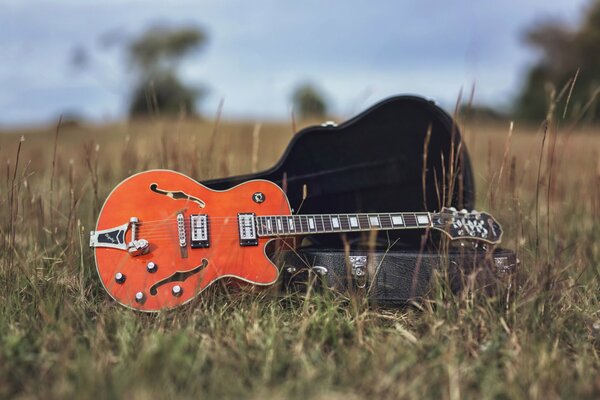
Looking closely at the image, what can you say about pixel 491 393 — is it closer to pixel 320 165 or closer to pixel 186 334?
pixel 186 334

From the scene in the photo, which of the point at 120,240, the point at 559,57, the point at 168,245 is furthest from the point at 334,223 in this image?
the point at 559,57

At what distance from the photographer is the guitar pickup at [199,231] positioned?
1.87 m

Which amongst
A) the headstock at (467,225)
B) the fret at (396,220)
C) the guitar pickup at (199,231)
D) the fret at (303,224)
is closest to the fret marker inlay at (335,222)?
the fret at (303,224)

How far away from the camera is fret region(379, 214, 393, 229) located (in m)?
2.06

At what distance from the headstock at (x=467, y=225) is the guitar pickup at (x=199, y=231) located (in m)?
0.84

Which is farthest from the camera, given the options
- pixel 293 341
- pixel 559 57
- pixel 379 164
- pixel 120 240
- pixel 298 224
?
pixel 559 57

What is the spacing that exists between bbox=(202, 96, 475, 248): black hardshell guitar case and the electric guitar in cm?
37

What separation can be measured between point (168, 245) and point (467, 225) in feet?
3.56

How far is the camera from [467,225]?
206 centimetres

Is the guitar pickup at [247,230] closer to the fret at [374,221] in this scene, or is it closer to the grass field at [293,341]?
the grass field at [293,341]

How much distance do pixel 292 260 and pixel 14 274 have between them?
3.23 feet

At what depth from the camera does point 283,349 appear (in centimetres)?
158

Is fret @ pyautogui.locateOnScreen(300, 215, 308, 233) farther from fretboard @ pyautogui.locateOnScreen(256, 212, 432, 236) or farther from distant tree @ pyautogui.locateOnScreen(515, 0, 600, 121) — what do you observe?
distant tree @ pyautogui.locateOnScreen(515, 0, 600, 121)

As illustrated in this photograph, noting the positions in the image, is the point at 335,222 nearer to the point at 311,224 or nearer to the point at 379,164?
the point at 311,224
